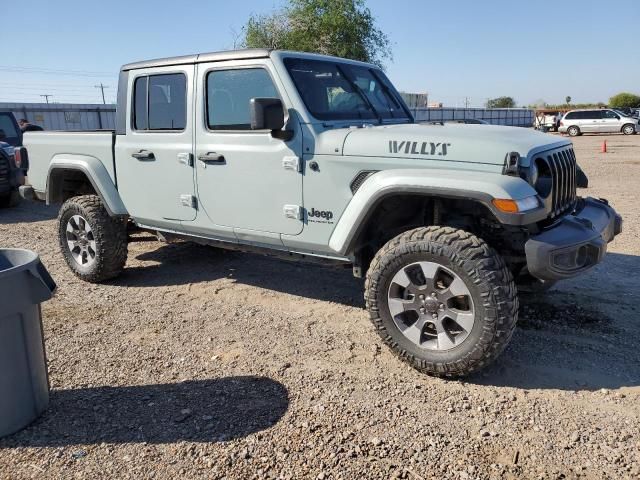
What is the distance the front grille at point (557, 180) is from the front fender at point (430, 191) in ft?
0.78

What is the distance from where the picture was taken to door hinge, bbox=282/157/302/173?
3.88 metres

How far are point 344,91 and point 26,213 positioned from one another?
7869mm

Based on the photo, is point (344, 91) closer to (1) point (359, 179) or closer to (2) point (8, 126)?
(1) point (359, 179)

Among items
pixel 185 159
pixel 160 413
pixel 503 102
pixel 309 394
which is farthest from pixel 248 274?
pixel 503 102

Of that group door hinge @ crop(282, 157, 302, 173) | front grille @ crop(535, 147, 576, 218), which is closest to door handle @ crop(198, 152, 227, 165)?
door hinge @ crop(282, 157, 302, 173)

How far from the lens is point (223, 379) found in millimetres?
3510

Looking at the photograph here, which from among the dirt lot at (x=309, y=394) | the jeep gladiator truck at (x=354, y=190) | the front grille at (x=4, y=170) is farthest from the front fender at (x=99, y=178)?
the front grille at (x=4, y=170)

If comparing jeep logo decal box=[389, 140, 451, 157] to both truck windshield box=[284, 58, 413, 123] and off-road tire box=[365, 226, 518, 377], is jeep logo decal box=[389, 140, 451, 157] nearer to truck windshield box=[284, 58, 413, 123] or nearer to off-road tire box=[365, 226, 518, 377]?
off-road tire box=[365, 226, 518, 377]

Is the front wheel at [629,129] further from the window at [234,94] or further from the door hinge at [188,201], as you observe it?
the door hinge at [188,201]

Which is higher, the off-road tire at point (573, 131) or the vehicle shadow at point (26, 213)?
the off-road tire at point (573, 131)

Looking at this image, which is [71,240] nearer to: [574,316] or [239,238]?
[239,238]

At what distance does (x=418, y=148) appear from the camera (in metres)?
3.40

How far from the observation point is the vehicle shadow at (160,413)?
290cm

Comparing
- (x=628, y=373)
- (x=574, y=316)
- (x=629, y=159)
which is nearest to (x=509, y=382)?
(x=628, y=373)
